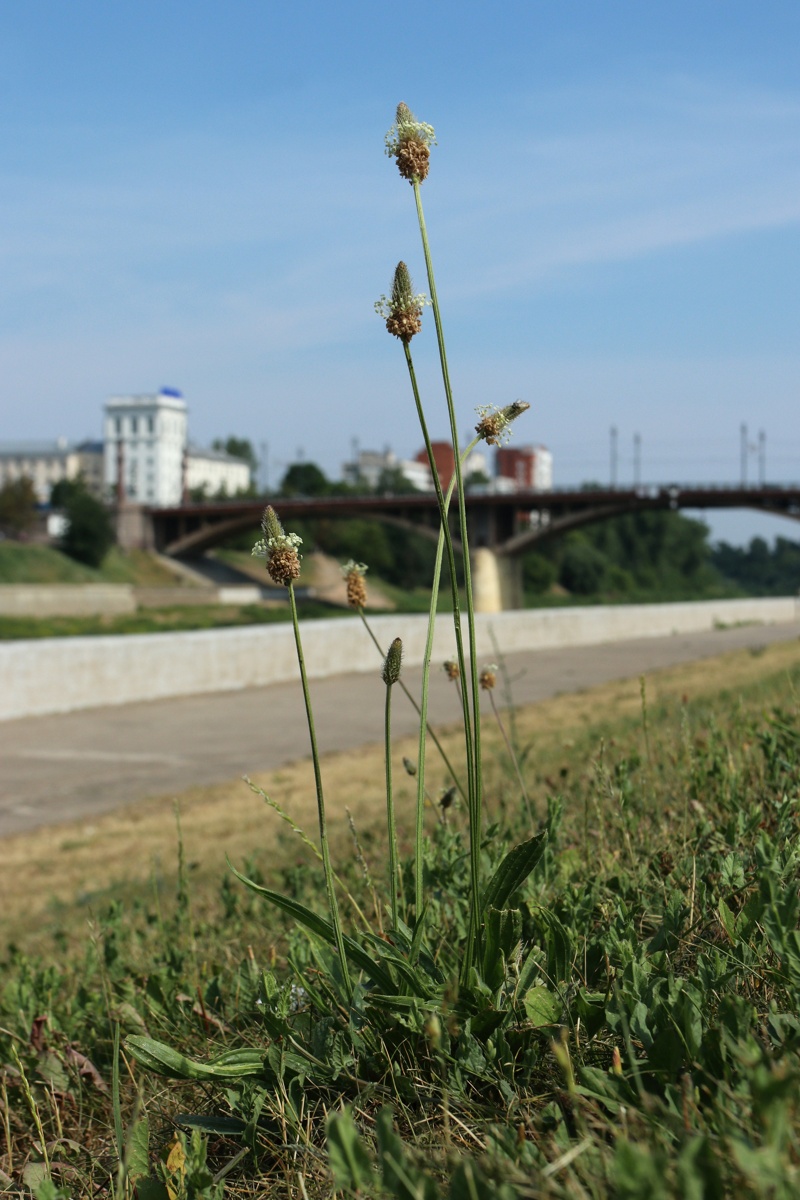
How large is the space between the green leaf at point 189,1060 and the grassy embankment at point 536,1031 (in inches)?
1.2

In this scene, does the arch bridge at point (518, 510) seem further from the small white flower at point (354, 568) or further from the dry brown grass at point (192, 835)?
the small white flower at point (354, 568)

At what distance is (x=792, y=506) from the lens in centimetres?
6744

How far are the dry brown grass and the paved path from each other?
1.75 ft

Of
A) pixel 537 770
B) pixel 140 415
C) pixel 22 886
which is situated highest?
pixel 140 415

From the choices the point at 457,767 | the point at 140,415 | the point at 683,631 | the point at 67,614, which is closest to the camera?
the point at 457,767

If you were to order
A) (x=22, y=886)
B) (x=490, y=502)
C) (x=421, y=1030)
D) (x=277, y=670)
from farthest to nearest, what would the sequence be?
1. (x=490, y=502)
2. (x=277, y=670)
3. (x=22, y=886)
4. (x=421, y=1030)

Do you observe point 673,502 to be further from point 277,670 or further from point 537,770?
point 537,770

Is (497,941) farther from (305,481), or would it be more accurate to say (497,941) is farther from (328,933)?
(305,481)

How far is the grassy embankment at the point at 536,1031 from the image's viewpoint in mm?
1424

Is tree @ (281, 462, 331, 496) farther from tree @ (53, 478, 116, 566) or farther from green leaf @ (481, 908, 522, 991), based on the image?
green leaf @ (481, 908, 522, 991)

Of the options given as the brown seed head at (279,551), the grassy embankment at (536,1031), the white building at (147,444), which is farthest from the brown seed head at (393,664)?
the white building at (147,444)

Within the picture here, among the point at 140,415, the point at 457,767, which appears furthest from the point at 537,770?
the point at 140,415

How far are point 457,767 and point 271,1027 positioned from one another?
779 cm

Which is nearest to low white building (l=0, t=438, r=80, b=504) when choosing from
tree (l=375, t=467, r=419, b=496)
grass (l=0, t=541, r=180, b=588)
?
tree (l=375, t=467, r=419, b=496)
